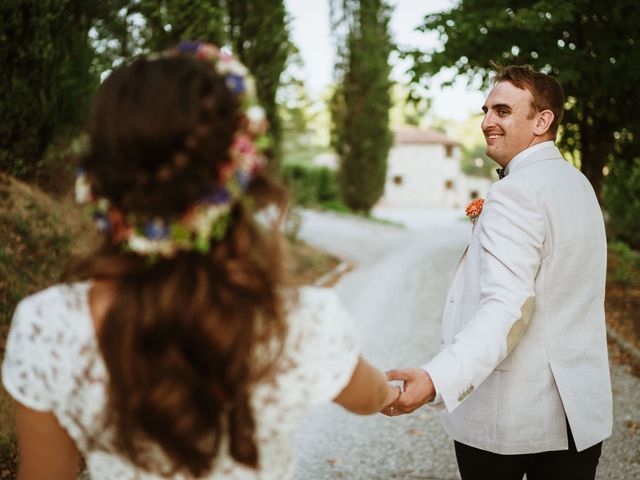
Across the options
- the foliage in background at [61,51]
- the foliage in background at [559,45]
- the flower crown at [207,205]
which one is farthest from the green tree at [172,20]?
the flower crown at [207,205]

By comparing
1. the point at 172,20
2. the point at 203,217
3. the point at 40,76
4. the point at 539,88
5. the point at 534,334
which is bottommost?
the point at 534,334

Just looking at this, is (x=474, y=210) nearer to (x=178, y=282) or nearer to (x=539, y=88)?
(x=539, y=88)

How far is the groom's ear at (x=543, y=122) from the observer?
2471 millimetres

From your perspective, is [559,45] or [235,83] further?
[559,45]

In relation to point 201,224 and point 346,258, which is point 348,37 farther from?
point 201,224

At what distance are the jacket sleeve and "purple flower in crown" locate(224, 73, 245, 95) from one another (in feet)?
3.90

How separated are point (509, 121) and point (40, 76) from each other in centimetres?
494

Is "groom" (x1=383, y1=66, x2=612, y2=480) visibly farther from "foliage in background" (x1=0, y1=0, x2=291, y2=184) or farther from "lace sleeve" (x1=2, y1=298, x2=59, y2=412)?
"foliage in background" (x1=0, y1=0, x2=291, y2=184)

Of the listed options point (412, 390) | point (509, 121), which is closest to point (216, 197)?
point (412, 390)

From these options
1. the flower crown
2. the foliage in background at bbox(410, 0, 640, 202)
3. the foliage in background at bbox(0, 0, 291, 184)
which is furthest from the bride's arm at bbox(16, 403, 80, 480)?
the foliage in background at bbox(410, 0, 640, 202)

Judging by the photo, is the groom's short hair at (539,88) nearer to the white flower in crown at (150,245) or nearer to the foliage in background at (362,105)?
the white flower in crown at (150,245)

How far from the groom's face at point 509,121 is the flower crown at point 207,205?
150 cm

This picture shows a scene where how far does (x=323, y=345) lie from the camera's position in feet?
4.49

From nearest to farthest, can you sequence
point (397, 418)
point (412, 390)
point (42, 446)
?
1. point (42, 446)
2. point (412, 390)
3. point (397, 418)
